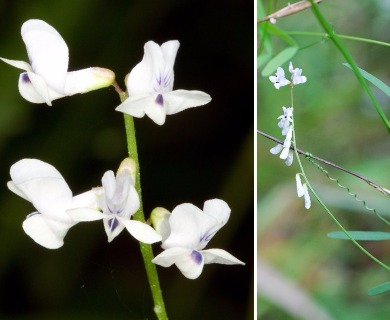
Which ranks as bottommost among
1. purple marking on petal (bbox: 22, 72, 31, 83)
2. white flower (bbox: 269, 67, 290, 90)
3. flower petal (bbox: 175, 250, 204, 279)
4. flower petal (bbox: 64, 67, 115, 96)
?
flower petal (bbox: 175, 250, 204, 279)

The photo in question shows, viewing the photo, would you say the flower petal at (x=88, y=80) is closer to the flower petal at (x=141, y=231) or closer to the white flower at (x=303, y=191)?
the flower petal at (x=141, y=231)

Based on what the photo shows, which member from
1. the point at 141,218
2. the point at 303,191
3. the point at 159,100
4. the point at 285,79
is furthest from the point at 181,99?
the point at 303,191

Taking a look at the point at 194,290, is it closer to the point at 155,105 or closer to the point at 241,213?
the point at 241,213

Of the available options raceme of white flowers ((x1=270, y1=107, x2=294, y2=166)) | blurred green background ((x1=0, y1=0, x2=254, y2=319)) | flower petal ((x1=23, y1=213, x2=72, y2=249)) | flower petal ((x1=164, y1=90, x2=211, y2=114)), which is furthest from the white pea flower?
flower petal ((x1=23, y1=213, x2=72, y2=249))

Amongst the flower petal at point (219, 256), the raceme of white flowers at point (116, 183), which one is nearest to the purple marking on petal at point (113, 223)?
the raceme of white flowers at point (116, 183)

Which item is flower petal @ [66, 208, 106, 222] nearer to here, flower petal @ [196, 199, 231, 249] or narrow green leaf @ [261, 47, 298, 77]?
flower petal @ [196, 199, 231, 249]

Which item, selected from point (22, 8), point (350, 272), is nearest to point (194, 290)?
point (350, 272)

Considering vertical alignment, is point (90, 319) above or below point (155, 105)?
below
